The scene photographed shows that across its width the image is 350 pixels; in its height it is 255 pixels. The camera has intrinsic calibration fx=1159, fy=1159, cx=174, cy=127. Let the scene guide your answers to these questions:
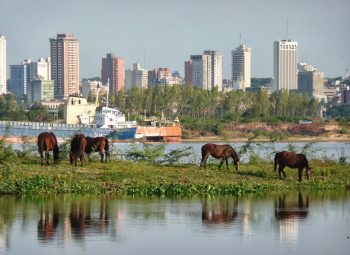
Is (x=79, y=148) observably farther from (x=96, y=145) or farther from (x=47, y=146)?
(x=96, y=145)

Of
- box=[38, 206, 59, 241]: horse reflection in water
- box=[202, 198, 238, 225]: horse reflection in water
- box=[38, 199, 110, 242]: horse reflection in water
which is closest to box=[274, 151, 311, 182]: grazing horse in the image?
box=[202, 198, 238, 225]: horse reflection in water

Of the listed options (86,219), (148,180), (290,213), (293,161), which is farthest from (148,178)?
(86,219)

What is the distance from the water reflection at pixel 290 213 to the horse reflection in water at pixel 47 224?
398cm

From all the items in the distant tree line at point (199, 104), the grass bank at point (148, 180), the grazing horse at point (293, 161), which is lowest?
the grass bank at point (148, 180)

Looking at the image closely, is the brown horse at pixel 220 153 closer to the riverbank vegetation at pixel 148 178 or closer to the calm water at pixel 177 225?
the riverbank vegetation at pixel 148 178

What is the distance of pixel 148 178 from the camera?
27.2 m

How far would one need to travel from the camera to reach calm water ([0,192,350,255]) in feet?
61.4

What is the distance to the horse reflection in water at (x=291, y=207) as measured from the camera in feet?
75.9

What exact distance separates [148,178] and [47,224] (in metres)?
6.32

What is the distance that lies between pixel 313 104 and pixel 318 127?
22346 mm

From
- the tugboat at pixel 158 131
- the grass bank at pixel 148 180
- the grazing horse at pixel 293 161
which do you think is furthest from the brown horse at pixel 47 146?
the tugboat at pixel 158 131

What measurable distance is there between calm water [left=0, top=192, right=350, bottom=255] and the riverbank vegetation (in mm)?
826

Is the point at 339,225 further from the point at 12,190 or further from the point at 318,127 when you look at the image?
the point at 318,127

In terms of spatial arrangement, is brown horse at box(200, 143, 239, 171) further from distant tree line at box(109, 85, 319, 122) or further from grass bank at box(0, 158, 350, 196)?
distant tree line at box(109, 85, 319, 122)
